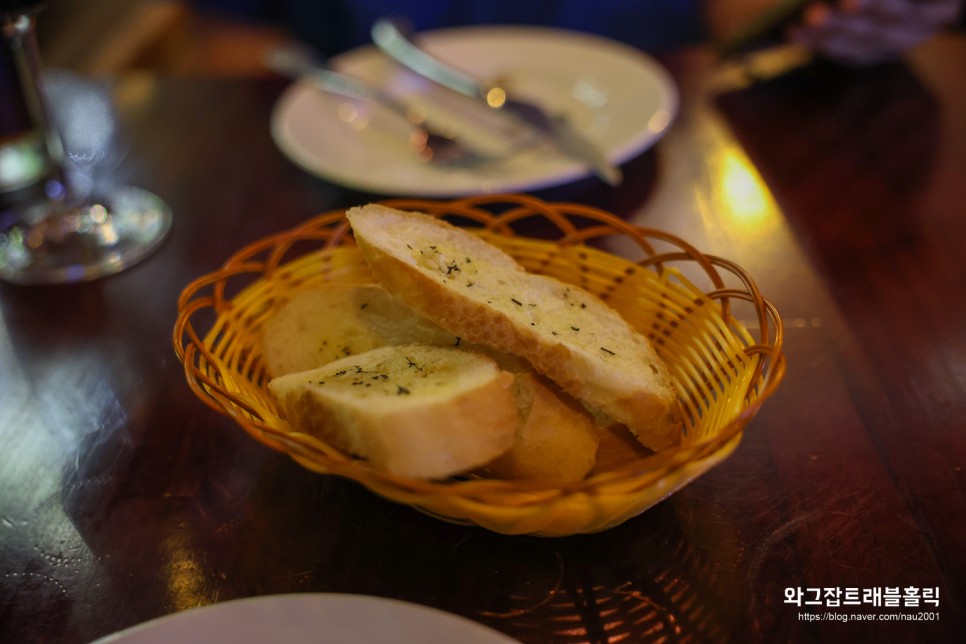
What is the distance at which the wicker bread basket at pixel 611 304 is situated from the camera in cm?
56

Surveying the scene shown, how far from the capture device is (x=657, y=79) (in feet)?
4.70

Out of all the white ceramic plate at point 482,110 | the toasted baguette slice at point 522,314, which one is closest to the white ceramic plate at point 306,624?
the toasted baguette slice at point 522,314

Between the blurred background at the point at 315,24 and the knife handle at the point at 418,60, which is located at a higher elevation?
the knife handle at the point at 418,60

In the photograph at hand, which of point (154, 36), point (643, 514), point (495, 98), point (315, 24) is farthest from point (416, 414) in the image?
point (154, 36)

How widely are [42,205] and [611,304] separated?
3.11 feet

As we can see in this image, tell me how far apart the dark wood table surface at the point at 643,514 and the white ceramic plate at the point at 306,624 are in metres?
0.10

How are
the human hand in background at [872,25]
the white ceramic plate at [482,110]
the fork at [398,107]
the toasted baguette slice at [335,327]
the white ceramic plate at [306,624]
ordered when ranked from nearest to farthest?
the white ceramic plate at [306,624] < the toasted baguette slice at [335,327] < the white ceramic plate at [482,110] < the fork at [398,107] < the human hand in background at [872,25]

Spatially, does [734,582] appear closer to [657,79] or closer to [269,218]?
[269,218]

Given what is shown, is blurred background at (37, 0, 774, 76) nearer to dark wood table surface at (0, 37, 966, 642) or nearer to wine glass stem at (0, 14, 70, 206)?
wine glass stem at (0, 14, 70, 206)

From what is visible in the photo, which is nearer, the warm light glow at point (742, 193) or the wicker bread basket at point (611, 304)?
the wicker bread basket at point (611, 304)

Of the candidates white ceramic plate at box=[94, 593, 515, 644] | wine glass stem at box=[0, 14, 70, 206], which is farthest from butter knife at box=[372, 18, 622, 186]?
white ceramic plate at box=[94, 593, 515, 644]

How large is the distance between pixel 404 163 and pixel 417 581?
868 millimetres

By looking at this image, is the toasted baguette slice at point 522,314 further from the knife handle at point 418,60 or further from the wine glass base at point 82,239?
the knife handle at point 418,60

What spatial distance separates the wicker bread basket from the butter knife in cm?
11
